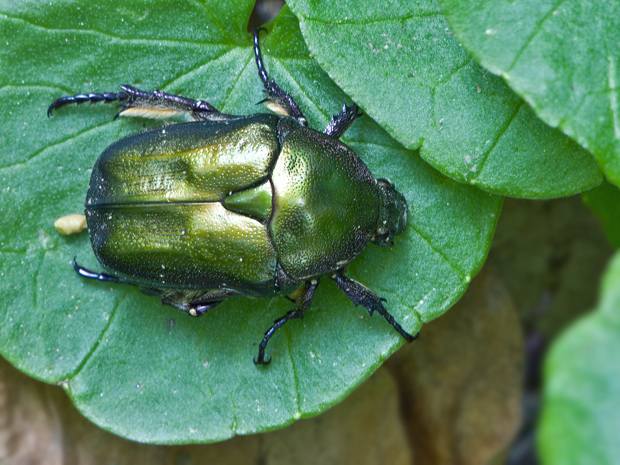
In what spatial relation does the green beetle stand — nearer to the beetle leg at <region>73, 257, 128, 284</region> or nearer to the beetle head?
the beetle head

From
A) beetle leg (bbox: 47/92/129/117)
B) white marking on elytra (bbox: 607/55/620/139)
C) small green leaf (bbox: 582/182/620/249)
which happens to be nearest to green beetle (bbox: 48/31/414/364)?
beetle leg (bbox: 47/92/129/117)

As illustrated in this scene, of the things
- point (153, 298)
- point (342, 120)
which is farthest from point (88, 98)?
point (342, 120)

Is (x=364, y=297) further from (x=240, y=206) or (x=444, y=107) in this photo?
(x=444, y=107)

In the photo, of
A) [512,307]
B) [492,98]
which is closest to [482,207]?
[492,98]

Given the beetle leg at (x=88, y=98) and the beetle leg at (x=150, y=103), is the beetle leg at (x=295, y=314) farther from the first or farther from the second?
the beetle leg at (x=88, y=98)

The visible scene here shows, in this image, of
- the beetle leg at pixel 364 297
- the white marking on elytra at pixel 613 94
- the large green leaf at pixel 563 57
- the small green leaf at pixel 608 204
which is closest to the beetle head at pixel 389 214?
the beetle leg at pixel 364 297

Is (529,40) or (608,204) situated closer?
(529,40)
